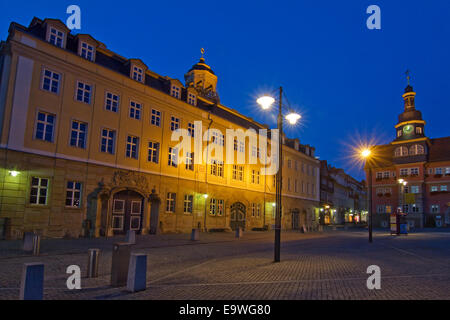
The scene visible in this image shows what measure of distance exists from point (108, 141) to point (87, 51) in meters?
6.32

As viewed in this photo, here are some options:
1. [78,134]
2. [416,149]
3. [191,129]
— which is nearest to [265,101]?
[78,134]

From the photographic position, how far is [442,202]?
57406mm

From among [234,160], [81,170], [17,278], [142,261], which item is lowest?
[17,278]

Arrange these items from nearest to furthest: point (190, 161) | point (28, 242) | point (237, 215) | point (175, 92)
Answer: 1. point (28, 242)
2. point (175, 92)
3. point (190, 161)
4. point (237, 215)

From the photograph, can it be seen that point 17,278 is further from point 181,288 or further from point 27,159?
point 27,159

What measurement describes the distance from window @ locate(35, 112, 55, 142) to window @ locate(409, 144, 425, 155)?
61969mm

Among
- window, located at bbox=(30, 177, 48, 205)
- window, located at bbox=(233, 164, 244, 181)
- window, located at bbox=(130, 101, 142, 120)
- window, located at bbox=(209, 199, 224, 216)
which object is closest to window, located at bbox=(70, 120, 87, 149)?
window, located at bbox=(30, 177, 48, 205)

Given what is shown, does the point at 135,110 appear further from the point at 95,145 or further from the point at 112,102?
the point at 95,145

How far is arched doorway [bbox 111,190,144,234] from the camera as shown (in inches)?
937

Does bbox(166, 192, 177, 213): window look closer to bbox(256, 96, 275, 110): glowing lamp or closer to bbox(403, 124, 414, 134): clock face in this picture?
bbox(256, 96, 275, 110): glowing lamp

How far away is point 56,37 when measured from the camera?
21062 mm

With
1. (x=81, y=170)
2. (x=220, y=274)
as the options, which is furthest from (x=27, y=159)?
(x=220, y=274)

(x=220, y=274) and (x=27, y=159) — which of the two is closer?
(x=220, y=274)
